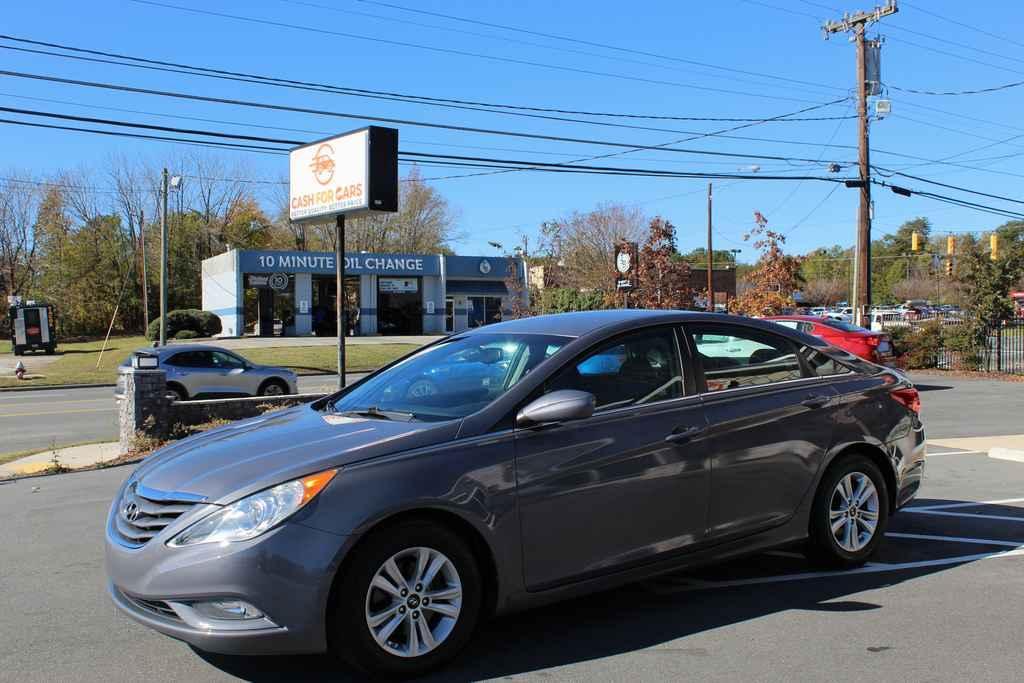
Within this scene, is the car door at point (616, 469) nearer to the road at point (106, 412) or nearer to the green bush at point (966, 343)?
the road at point (106, 412)

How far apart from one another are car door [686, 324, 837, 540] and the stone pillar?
898cm

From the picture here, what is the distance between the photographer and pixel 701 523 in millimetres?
4660

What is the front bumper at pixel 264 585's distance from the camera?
3471mm

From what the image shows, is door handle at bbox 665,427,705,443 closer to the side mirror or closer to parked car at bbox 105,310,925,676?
parked car at bbox 105,310,925,676

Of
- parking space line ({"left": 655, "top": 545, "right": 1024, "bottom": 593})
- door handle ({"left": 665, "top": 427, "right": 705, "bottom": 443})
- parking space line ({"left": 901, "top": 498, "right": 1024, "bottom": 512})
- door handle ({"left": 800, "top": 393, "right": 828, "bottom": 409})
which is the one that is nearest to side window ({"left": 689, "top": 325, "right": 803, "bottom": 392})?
door handle ({"left": 800, "top": 393, "right": 828, "bottom": 409})

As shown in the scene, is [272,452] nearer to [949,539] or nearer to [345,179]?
[949,539]

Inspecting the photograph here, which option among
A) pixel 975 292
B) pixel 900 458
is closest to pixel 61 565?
pixel 900 458

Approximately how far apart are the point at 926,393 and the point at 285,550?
19.7 meters

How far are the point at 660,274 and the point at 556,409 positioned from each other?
3014 centimetres

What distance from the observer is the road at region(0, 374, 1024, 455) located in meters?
13.6

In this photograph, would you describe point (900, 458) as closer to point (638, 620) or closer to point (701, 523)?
point (701, 523)

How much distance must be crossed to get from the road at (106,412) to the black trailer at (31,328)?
18.2 meters

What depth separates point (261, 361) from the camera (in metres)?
34.2

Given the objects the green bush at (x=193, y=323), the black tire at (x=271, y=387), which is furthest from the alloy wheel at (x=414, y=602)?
the green bush at (x=193, y=323)
